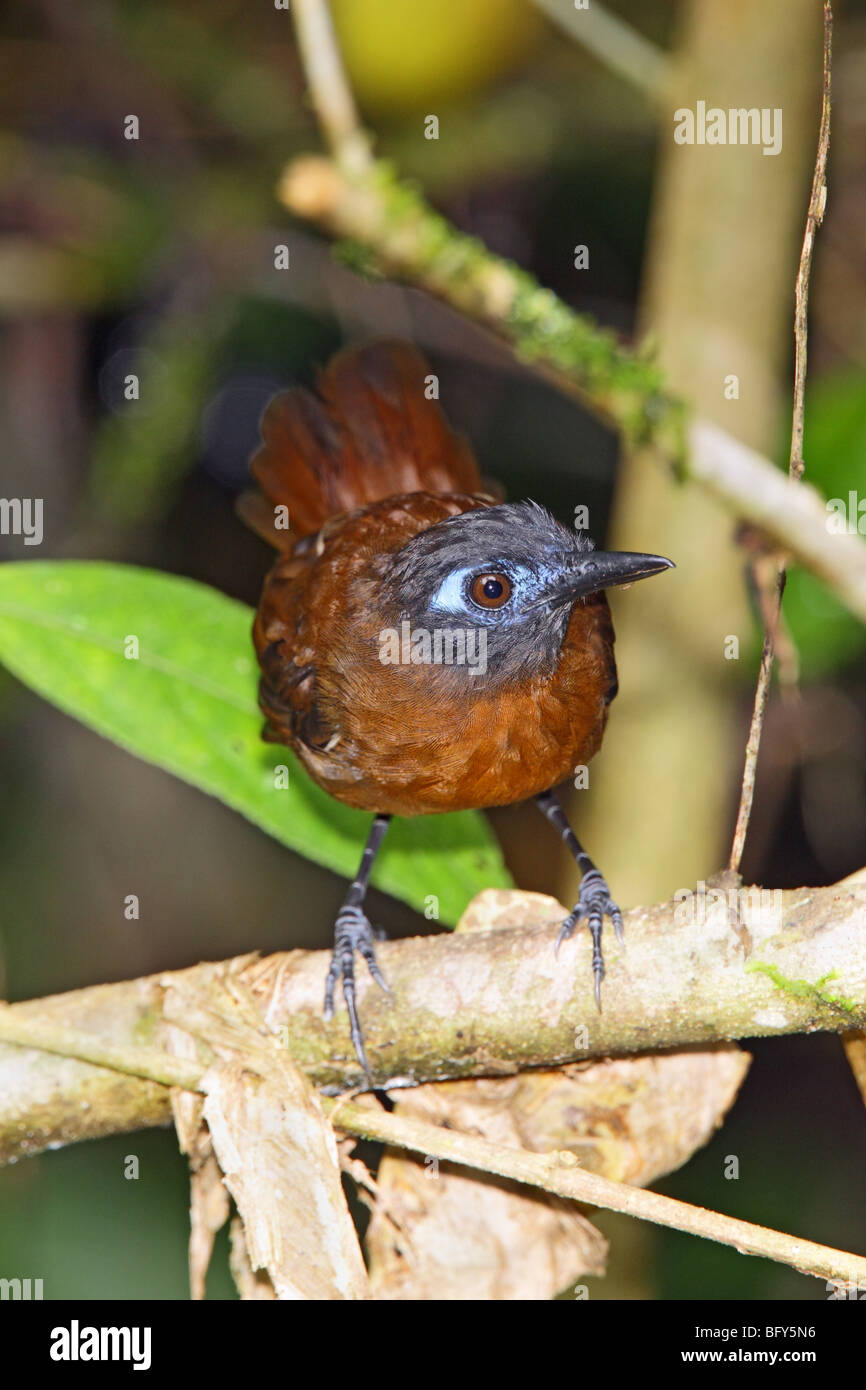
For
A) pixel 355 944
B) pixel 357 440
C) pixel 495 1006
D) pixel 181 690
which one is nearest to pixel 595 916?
pixel 495 1006

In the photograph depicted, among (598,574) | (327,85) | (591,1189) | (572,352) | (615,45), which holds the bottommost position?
(591,1189)

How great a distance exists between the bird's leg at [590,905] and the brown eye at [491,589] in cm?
67

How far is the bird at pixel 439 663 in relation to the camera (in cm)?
291

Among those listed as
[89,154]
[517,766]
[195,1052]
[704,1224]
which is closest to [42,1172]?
[195,1052]

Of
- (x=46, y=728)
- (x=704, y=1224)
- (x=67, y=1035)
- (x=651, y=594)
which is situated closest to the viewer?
(x=704, y=1224)

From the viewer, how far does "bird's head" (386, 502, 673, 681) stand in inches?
114

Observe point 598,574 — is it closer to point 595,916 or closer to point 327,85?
point 595,916

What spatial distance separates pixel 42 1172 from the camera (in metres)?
3.88

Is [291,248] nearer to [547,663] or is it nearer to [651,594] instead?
[651,594]

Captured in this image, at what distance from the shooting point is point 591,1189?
6.73 ft

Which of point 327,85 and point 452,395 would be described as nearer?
point 327,85

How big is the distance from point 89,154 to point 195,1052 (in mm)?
4456

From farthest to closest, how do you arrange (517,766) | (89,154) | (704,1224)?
(89,154) < (517,766) < (704,1224)

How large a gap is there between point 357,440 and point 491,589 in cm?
111
